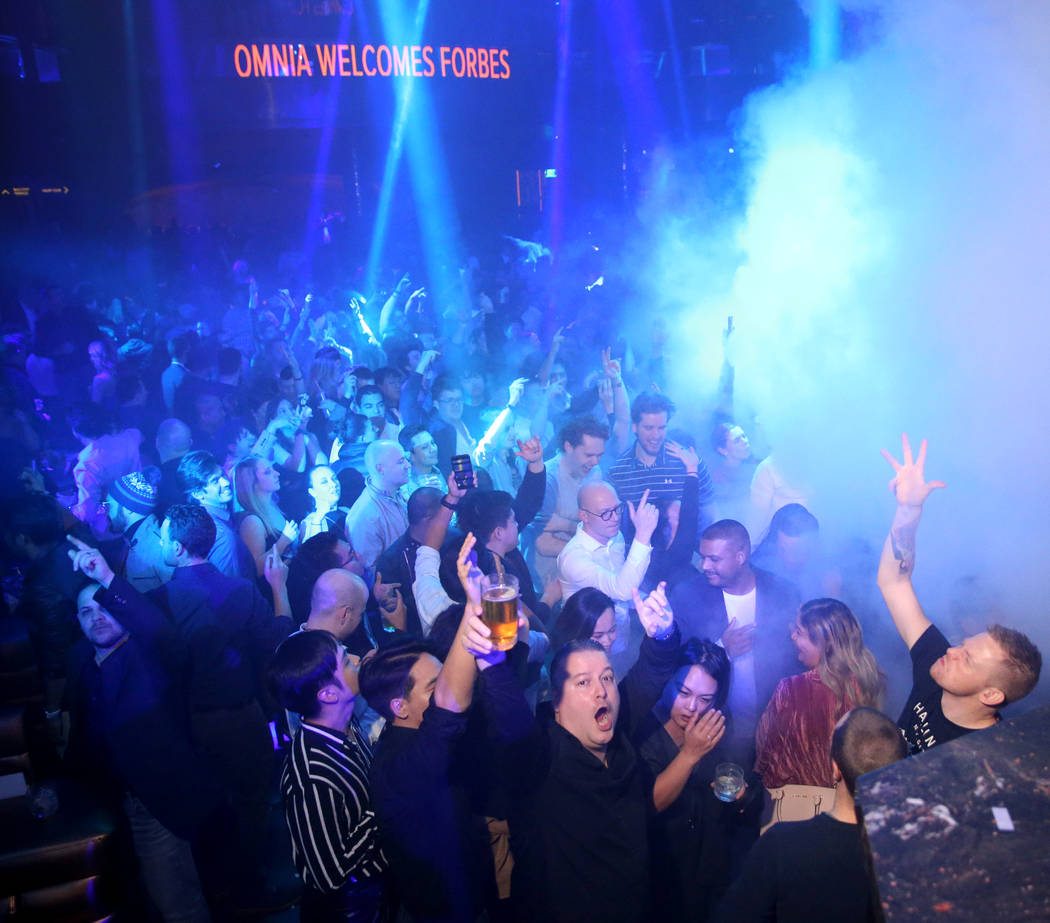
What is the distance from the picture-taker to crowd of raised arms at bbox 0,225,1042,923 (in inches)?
82.0

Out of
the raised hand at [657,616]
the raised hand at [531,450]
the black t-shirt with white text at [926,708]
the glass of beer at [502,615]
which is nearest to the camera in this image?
the glass of beer at [502,615]

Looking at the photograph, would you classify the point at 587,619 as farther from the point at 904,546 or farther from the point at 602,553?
the point at 904,546

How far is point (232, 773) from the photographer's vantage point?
3375 millimetres

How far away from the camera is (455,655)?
6.43 feet

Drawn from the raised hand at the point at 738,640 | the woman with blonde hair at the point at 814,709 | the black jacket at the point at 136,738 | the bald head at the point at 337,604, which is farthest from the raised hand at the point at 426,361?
the woman with blonde hair at the point at 814,709

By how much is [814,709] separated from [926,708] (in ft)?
1.19

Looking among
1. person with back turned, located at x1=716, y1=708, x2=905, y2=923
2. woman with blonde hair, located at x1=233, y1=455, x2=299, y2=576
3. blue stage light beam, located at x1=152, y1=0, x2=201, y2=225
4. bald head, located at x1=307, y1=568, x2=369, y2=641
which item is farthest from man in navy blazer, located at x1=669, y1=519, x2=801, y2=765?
blue stage light beam, located at x1=152, y1=0, x2=201, y2=225

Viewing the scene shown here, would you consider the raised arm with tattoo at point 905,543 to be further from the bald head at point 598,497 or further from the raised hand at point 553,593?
the raised hand at point 553,593

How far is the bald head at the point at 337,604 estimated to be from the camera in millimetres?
3119

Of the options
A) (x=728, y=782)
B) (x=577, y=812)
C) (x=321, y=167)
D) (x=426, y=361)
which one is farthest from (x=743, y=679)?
(x=321, y=167)

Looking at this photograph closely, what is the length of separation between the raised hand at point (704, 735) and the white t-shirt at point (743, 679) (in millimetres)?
866

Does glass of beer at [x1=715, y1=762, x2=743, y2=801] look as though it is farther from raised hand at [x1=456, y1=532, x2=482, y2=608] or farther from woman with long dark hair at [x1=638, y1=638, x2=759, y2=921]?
raised hand at [x1=456, y1=532, x2=482, y2=608]

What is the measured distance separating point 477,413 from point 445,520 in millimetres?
2736

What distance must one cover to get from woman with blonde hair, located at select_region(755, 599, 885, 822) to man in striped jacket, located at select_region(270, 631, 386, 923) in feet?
4.62
